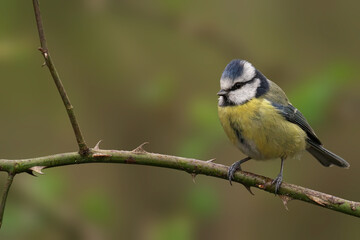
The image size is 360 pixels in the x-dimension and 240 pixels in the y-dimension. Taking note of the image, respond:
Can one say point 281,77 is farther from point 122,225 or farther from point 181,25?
point 122,225

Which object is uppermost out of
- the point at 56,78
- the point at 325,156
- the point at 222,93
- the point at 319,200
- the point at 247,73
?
the point at 247,73

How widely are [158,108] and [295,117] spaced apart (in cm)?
79

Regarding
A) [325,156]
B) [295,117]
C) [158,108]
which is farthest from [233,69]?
[325,156]

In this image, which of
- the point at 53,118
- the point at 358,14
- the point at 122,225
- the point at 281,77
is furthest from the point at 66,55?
the point at 358,14

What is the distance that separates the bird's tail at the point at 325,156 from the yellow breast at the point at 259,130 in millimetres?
251

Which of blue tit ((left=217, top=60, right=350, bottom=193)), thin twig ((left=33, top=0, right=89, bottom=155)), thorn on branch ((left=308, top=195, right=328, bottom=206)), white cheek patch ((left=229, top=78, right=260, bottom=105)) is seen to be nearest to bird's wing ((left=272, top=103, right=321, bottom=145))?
blue tit ((left=217, top=60, right=350, bottom=193))

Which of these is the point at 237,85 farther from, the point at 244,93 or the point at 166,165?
the point at 166,165

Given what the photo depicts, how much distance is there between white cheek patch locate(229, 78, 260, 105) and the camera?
2.88 m

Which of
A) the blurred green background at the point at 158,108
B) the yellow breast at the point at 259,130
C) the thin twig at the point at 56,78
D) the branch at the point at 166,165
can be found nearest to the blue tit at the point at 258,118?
the yellow breast at the point at 259,130

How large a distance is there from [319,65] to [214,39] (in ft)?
2.29

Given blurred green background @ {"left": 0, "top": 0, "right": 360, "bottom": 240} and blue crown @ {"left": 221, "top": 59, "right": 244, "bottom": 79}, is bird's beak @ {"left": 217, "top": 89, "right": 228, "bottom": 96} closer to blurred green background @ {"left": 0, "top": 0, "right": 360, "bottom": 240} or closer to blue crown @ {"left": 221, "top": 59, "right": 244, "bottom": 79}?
blue crown @ {"left": 221, "top": 59, "right": 244, "bottom": 79}

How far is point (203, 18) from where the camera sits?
3418mm

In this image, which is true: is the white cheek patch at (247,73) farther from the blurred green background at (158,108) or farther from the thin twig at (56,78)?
the thin twig at (56,78)

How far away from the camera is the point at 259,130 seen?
2.78 m
